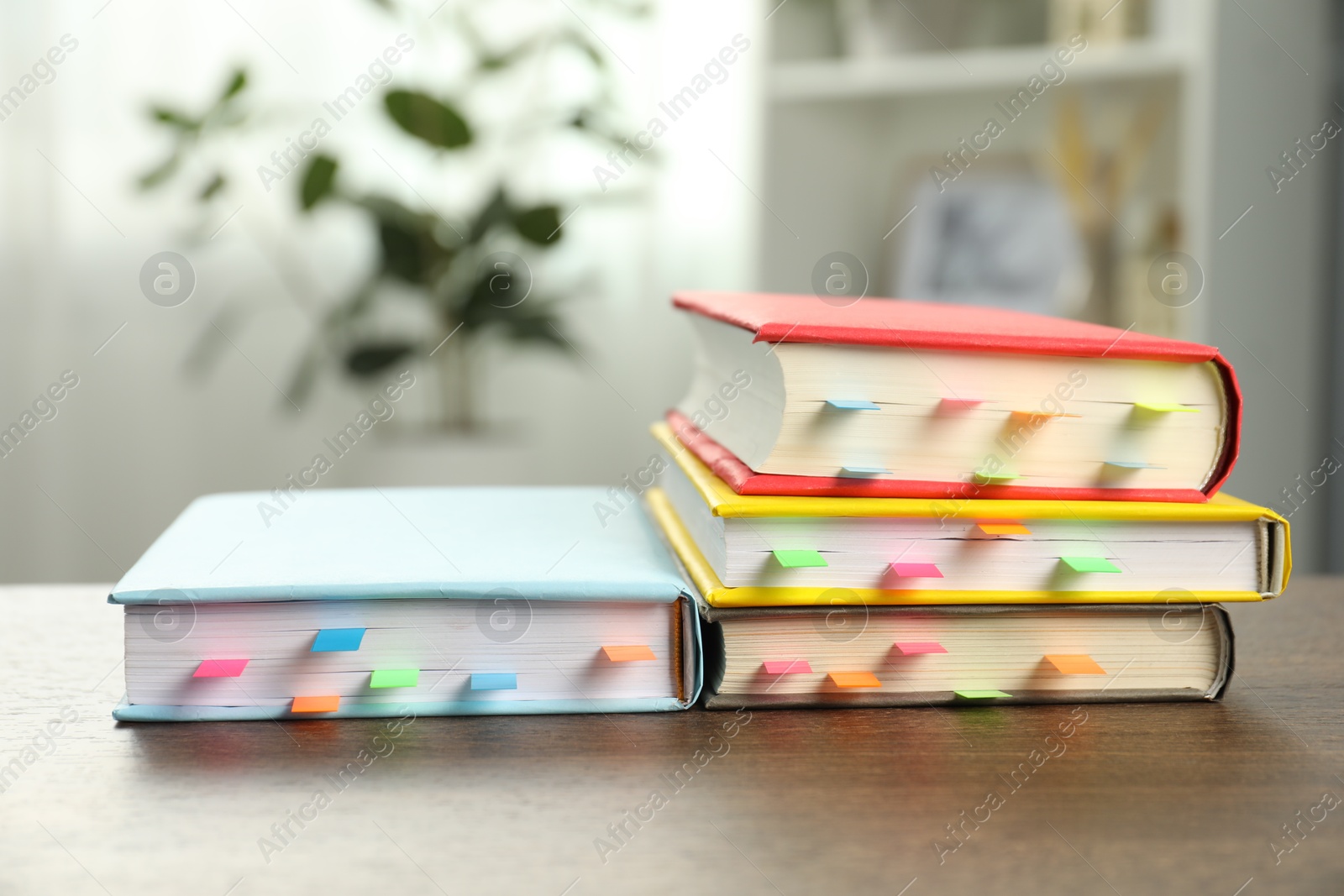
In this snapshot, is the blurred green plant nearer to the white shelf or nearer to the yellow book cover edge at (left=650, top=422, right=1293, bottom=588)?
the white shelf

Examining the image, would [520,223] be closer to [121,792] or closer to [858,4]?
[858,4]

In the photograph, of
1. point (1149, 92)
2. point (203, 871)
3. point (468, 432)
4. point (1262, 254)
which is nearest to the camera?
point (203, 871)

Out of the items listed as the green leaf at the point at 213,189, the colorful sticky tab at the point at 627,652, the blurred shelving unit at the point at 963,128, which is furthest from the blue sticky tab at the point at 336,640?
the green leaf at the point at 213,189

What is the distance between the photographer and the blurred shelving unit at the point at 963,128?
1585 mm

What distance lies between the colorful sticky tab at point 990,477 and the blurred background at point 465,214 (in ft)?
→ 4.46

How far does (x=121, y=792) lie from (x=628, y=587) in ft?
0.70

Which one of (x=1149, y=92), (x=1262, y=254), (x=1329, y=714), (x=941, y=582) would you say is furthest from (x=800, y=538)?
(x=1149, y=92)

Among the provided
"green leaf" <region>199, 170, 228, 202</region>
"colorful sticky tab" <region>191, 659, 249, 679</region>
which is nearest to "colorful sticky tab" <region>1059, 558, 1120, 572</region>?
"colorful sticky tab" <region>191, 659, 249, 679</region>

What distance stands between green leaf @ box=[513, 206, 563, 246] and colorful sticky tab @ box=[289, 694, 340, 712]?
1485mm

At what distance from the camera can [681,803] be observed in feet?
1.43

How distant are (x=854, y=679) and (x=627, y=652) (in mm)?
105

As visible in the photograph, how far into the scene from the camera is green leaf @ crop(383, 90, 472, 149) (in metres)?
1.85

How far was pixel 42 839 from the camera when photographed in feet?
1.31

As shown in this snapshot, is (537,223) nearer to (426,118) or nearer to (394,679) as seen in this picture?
(426,118)
